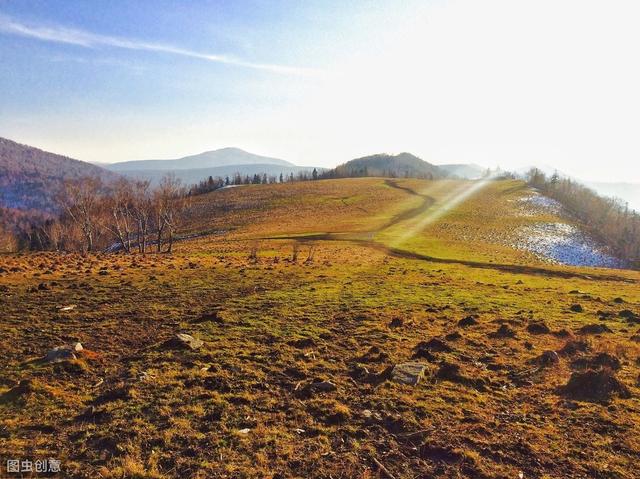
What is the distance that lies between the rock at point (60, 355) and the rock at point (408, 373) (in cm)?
966

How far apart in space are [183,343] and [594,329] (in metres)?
17.4

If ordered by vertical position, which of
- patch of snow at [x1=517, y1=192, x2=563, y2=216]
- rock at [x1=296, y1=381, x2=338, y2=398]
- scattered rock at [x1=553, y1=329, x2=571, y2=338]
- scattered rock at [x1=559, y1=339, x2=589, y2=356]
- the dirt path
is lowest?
the dirt path

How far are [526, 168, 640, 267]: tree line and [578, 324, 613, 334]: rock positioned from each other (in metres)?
61.8

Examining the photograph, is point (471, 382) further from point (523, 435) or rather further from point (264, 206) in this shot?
point (264, 206)

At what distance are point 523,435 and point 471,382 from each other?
2.65 m

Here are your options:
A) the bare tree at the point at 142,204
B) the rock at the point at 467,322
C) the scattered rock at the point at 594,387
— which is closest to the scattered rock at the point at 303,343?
the rock at the point at 467,322

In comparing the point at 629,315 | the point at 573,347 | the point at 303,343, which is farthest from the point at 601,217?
the point at 303,343

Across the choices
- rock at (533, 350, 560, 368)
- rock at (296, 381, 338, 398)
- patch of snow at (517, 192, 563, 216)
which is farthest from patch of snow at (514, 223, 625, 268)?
rock at (296, 381, 338, 398)

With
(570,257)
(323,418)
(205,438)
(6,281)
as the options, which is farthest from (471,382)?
(570,257)

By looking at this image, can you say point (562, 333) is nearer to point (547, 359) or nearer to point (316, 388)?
point (547, 359)

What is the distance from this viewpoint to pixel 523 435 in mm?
8727

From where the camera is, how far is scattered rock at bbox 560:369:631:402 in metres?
10.5

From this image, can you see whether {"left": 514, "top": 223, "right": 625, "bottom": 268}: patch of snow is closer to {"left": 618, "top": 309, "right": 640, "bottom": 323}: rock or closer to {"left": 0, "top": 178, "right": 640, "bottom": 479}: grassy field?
{"left": 0, "top": 178, "right": 640, "bottom": 479}: grassy field

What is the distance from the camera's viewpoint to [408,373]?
11.5m
